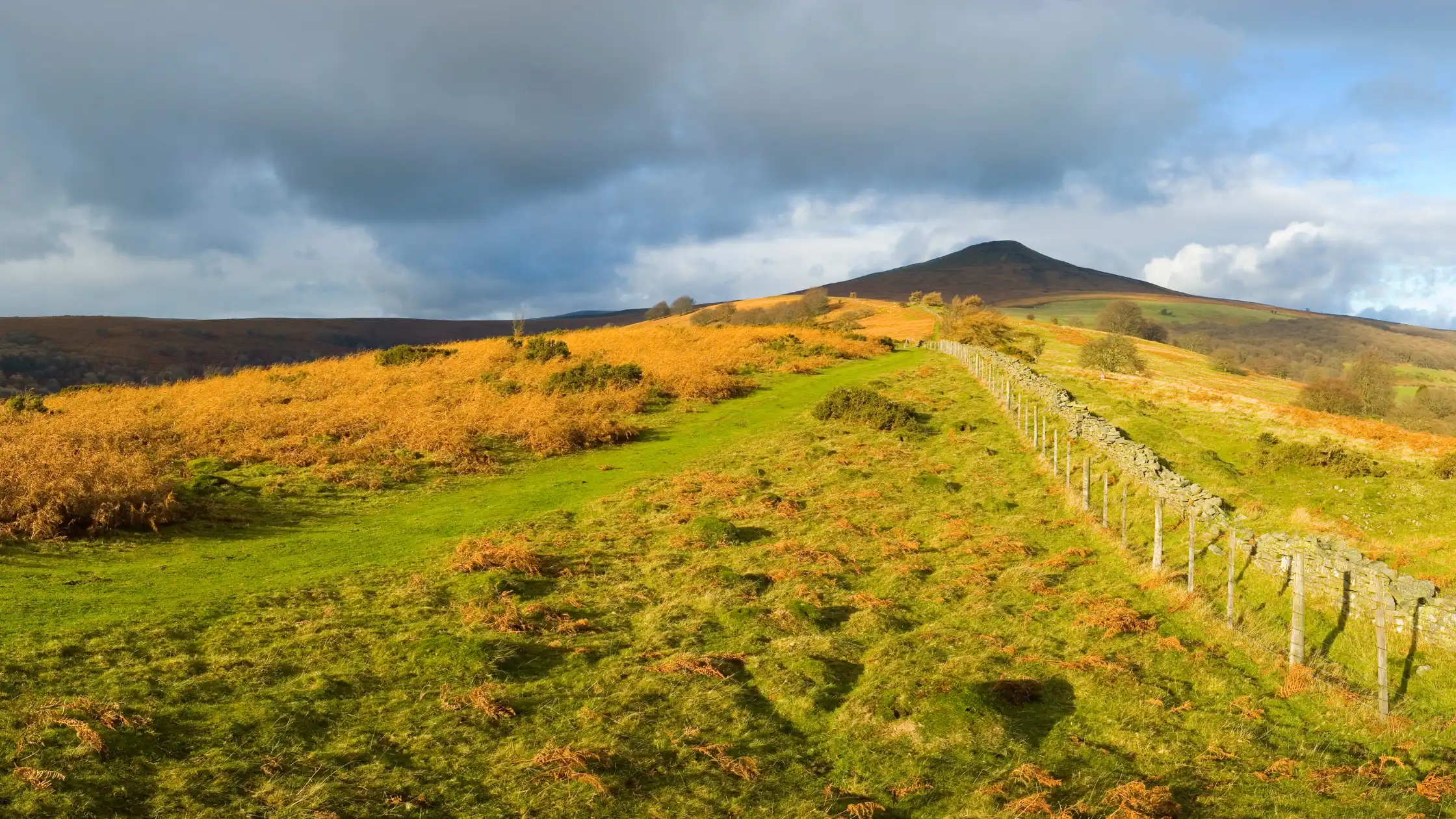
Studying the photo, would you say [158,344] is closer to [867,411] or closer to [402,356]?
[402,356]

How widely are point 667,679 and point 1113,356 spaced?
79.1m

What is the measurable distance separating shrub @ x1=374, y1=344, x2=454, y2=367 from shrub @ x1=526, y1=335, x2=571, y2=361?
4372mm

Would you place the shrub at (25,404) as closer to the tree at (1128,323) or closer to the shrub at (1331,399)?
the shrub at (1331,399)

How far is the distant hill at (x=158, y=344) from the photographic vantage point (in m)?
67.6

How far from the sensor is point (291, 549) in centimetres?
1534

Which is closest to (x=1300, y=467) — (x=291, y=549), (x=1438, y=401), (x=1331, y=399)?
(x=291, y=549)

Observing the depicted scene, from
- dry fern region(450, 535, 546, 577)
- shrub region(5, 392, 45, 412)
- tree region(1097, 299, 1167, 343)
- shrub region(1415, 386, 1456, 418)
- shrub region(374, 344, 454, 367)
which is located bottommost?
shrub region(1415, 386, 1456, 418)

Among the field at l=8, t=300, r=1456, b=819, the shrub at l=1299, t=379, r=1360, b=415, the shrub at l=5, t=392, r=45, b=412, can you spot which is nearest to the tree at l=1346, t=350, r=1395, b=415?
the shrub at l=1299, t=379, r=1360, b=415

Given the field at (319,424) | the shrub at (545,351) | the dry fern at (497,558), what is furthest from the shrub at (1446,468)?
the shrub at (545,351)

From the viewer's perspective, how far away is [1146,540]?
19125 millimetres

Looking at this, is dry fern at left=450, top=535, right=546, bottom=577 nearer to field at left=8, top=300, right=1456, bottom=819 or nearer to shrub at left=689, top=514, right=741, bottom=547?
field at left=8, top=300, right=1456, bottom=819

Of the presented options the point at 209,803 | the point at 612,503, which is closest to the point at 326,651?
the point at 209,803

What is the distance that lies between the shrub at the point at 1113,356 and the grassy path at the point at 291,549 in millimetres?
65552

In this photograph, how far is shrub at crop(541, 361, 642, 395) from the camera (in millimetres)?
34344
